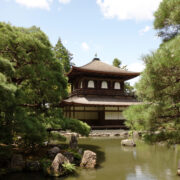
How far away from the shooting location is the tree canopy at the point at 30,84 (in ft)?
21.3

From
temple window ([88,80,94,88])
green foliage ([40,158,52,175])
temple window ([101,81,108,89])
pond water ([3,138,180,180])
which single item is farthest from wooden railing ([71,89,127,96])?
green foliage ([40,158,52,175])

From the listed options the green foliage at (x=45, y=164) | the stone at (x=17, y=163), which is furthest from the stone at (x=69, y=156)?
the stone at (x=17, y=163)

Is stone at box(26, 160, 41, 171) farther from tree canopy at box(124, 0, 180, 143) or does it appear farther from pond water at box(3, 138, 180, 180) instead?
tree canopy at box(124, 0, 180, 143)

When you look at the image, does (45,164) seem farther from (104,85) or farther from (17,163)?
(104,85)

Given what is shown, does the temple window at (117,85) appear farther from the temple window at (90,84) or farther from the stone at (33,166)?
the stone at (33,166)

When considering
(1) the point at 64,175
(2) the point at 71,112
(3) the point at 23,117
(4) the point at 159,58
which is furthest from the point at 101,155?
(2) the point at 71,112

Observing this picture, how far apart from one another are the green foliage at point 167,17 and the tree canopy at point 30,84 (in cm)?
472

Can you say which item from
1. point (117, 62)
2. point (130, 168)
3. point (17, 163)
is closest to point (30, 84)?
point (17, 163)

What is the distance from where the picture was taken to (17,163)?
280 inches

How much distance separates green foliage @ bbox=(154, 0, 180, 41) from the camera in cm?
510

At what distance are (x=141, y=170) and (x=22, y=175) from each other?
437 cm

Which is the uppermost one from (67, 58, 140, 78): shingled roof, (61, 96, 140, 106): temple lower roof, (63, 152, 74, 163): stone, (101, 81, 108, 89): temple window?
(67, 58, 140, 78): shingled roof

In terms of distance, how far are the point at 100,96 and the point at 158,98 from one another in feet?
49.7

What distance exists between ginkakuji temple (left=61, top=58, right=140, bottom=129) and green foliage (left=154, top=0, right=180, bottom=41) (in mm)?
12715
